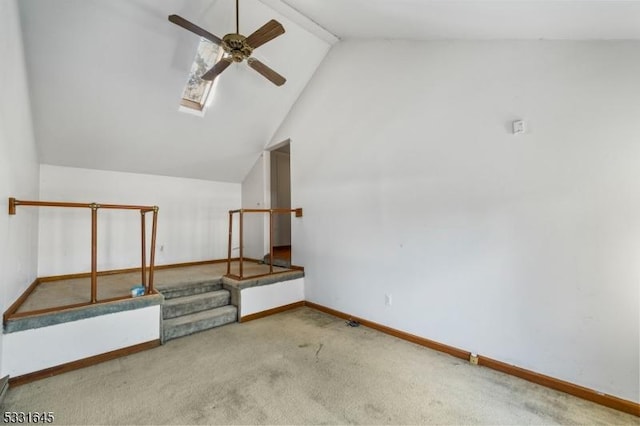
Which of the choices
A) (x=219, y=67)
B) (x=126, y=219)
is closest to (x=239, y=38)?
(x=219, y=67)

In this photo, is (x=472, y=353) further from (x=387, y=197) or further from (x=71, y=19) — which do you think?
(x=71, y=19)

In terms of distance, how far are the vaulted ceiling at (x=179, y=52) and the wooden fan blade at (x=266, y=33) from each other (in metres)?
0.77

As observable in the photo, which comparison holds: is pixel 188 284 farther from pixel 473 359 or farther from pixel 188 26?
pixel 473 359

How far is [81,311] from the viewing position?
262 cm

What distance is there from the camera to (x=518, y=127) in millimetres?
2410

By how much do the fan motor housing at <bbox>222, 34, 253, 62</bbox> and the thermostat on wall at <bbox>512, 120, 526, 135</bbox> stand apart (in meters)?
2.50

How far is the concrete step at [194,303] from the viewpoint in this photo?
342 cm

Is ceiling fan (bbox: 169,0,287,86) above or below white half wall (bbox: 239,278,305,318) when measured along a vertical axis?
above

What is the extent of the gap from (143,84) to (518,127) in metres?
4.19

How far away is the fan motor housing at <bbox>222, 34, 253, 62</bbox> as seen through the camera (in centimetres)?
254

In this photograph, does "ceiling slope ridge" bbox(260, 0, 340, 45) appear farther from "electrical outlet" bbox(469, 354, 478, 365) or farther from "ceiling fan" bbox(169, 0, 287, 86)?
"electrical outlet" bbox(469, 354, 478, 365)

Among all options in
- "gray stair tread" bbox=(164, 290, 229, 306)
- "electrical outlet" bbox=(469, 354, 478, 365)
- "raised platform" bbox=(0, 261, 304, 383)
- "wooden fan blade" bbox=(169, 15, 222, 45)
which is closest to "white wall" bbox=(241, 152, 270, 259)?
"raised platform" bbox=(0, 261, 304, 383)

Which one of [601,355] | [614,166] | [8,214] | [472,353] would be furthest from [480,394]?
[8,214]

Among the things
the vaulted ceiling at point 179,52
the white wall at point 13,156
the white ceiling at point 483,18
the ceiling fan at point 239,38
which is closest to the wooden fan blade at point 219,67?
the ceiling fan at point 239,38
